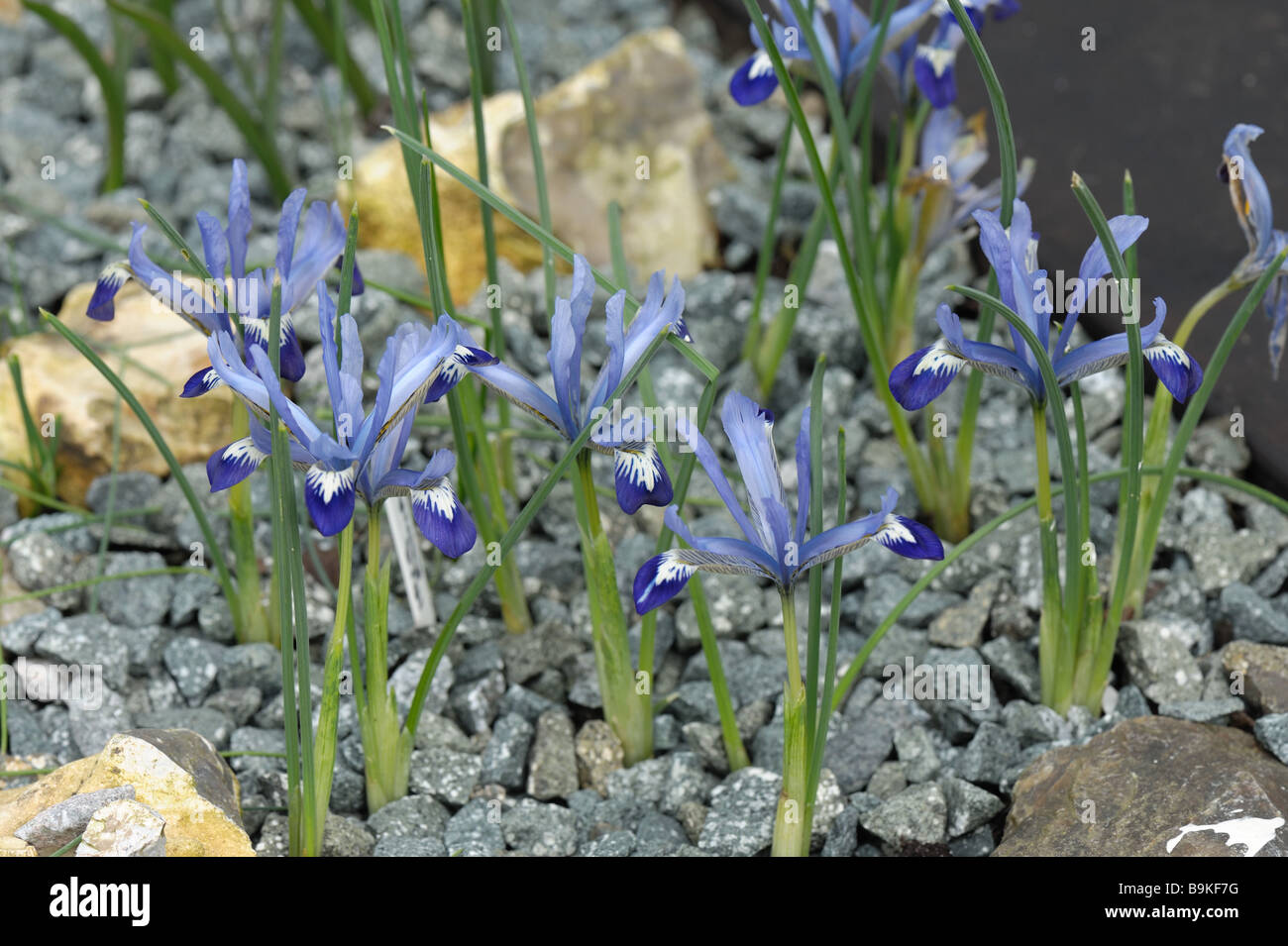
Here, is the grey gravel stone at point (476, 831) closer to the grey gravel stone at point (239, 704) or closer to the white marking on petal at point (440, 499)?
the grey gravel stone at point (239, 704)

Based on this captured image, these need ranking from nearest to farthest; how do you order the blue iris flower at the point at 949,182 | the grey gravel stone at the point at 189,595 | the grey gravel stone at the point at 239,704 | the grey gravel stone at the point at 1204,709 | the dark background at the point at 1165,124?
1. the grey gravel stone at the point at 1204,709
2. the grey gravel stone at the point at 239,704
3. the grey gravel stone at the point at 189,595
4. the blue iris flower at the point at 949,182
5. the dark background at the point at 1165,124

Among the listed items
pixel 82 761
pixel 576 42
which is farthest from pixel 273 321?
pixel 576 42

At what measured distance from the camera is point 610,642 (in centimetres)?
Answer: 228

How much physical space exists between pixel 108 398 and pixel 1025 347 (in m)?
2.13

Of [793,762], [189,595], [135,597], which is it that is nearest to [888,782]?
[793,762]

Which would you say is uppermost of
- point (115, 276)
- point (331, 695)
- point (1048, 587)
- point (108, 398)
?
point (115, 276)

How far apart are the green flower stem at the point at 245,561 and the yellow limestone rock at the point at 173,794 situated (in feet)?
1.65

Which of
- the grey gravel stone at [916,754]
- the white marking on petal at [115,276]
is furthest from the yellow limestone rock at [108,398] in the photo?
the grey gravel stone at [916,754]

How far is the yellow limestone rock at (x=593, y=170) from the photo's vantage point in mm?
3676

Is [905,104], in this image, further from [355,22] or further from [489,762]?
[355,22]

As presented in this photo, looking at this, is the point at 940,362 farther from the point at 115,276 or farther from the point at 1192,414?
the point at 115,276

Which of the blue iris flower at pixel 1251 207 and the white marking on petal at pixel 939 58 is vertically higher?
the white marking on petal at pixel 939 58

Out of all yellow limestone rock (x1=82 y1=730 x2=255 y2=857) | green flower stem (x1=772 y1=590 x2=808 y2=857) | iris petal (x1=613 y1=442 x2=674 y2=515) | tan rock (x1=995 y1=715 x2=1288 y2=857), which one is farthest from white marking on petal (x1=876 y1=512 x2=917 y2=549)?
yellow limestone rock (x1=82 y1=730 x2=255 y2=857)
